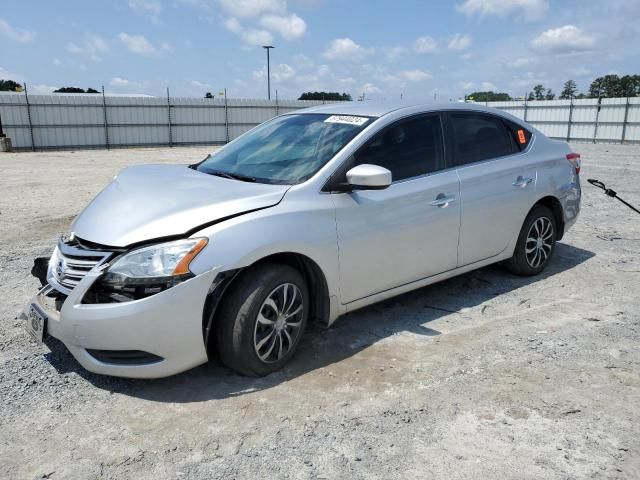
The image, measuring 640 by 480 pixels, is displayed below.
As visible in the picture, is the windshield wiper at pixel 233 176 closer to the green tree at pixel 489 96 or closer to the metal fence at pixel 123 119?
the metal fence at pixel 123 119

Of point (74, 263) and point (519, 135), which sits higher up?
point (519, 135)

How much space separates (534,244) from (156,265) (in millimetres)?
3747

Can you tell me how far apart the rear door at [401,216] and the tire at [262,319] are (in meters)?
0.41

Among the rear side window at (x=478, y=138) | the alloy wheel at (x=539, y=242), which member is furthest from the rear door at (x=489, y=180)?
the alloy wheel at (x=539, y=242)

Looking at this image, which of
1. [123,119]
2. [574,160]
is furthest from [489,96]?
[574,160]

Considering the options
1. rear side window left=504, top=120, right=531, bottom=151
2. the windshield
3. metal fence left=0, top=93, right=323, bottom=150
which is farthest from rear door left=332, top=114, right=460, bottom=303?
metal fence left=0, top=93, right=323, bottom=150

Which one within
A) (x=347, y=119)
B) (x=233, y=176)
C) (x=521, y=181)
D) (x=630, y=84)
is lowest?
(x=521, y=181)

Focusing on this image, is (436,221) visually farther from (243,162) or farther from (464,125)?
(243,162)

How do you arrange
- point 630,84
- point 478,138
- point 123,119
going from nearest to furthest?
1. point 478,138
2. point 123,119
3. point 630,84

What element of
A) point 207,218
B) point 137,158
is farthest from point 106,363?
point 137,158

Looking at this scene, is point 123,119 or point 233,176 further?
point 123,119

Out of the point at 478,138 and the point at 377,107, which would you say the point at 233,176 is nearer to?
the point at 377,107

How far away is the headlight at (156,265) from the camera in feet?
9.67

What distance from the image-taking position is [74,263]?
319 cm
